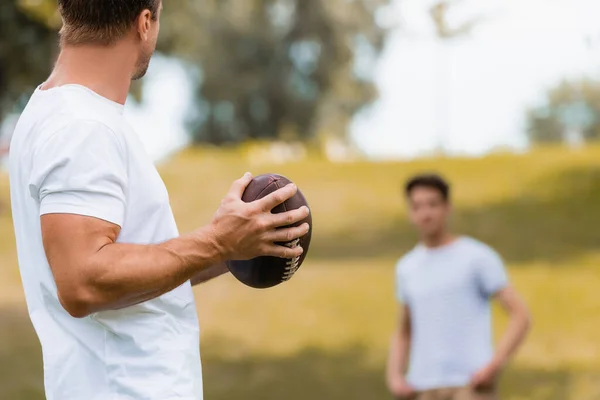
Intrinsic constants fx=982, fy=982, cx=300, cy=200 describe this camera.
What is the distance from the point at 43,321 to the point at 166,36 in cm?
2218

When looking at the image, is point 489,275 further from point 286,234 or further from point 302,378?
point 302,378

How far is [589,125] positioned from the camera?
77.8 metres

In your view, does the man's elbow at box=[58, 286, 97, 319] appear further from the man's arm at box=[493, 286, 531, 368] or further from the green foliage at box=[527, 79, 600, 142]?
the green foliage at box=[527, 79, 600, 142]

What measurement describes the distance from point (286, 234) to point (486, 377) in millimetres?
3658

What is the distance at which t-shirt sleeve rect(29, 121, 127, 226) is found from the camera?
250cm

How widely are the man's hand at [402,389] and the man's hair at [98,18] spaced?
4.13 m

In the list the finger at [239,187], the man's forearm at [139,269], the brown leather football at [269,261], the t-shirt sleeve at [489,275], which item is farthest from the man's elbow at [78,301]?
the t-shirt sleeve at [489,275]

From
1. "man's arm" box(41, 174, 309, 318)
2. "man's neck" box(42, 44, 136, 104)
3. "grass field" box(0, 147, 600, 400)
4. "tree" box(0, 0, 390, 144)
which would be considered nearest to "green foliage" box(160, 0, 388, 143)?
"tree" box(0, 0, 390, 144)

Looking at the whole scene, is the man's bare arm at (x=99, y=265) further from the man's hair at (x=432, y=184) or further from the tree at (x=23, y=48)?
the tree at (x=23, y=48)

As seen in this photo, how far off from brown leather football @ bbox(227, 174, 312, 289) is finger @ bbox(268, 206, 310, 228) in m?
0.08

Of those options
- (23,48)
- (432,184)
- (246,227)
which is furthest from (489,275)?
(23,48)

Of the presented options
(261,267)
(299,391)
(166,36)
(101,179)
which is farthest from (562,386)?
(166,36)

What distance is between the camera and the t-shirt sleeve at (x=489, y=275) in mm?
6254

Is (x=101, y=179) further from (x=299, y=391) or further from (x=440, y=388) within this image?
(x=299, y=391)
